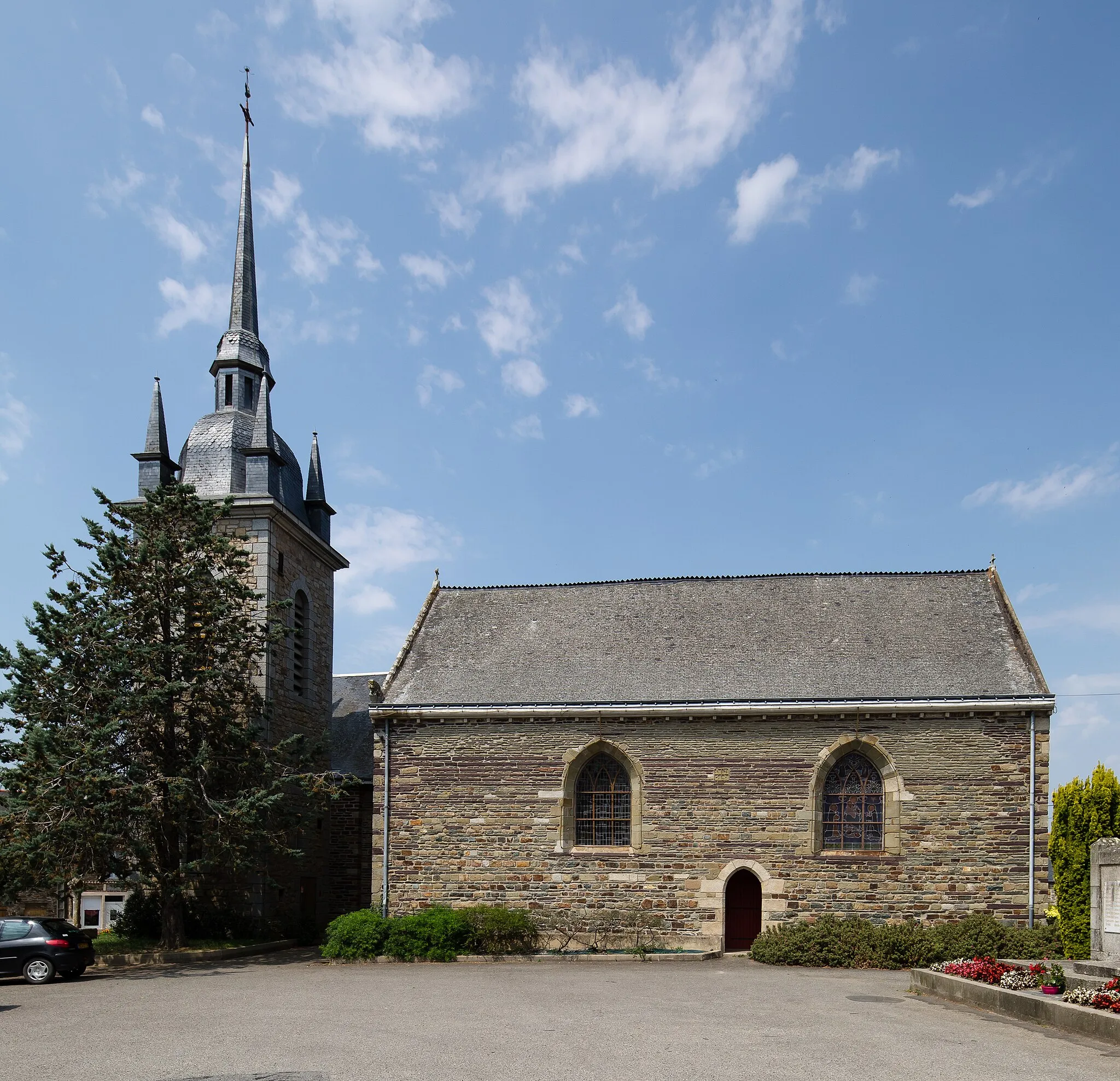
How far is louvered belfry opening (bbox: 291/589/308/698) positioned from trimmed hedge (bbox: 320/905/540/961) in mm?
7725

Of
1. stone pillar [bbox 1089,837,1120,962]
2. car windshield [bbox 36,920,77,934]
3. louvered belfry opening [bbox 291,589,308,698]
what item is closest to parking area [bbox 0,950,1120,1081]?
car windshield [bbox 36,920,77,934]

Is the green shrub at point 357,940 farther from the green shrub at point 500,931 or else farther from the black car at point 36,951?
the black car at point 36,951

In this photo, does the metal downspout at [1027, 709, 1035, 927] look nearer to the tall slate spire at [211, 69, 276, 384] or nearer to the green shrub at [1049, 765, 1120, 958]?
the green shrub at [1049, 765, 1120, 958]

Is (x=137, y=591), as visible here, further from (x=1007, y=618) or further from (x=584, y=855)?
(x=1007, y=618)

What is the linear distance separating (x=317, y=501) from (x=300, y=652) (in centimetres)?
430

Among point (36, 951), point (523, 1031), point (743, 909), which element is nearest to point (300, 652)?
point (36, 951)

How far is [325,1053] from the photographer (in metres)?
9.67

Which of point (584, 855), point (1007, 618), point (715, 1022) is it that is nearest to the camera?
point (715, 1022)

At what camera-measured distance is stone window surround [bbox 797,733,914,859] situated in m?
19.2

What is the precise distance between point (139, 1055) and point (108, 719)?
10.6 m

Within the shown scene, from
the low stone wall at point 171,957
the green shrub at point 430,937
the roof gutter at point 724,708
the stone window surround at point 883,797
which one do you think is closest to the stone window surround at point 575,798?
the roof gutter at point 724,708

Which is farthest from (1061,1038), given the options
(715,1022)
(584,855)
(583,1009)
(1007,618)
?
(1007,618)

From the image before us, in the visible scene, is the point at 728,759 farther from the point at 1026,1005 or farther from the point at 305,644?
the point at 305,644

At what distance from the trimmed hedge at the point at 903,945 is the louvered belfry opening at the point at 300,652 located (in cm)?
1306
